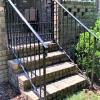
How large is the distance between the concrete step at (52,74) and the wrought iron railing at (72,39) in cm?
33

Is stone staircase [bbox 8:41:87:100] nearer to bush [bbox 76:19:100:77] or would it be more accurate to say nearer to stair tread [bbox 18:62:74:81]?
stair tread [bbox 18:62:74:81]

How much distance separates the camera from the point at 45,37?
5285mm

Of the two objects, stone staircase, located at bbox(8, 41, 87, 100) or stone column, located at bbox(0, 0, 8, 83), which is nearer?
stone staircase, located at bbox(8, 41, 87, 100)

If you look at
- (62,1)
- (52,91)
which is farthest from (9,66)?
(62,1)

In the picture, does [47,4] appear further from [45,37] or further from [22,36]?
[22,36]

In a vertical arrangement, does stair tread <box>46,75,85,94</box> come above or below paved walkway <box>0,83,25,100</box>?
above

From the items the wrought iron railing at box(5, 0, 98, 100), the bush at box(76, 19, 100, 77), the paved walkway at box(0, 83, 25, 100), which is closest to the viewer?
the paved walkway at box(0, 83, 25, 100)

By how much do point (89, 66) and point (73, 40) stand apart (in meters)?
1.03

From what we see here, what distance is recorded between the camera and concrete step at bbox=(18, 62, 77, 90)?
4023 mm

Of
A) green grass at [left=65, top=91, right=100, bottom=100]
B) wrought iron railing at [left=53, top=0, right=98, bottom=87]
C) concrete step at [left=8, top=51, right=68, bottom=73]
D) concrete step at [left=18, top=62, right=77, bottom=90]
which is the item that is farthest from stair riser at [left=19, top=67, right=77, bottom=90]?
green grass at [left=65, top=91, right=100, bottom=100]

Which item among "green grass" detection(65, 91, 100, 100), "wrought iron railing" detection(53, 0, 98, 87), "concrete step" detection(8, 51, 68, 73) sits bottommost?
"green grass" detection(65, 91, 100, 100)

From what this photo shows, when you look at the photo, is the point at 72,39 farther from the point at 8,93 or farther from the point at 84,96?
the point at 8,93

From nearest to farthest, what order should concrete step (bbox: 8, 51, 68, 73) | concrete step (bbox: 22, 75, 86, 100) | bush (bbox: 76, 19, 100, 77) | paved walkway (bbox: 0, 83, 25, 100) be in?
concrete step (bbox: 22, 75, 86, 100) < paved walkway (bbox: 0, 83, 25, 100) < concrete step (bbox: 8, 51, 68, 73) < bush (bbox: 76, 19, 100, 77)

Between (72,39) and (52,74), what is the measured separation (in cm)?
160
